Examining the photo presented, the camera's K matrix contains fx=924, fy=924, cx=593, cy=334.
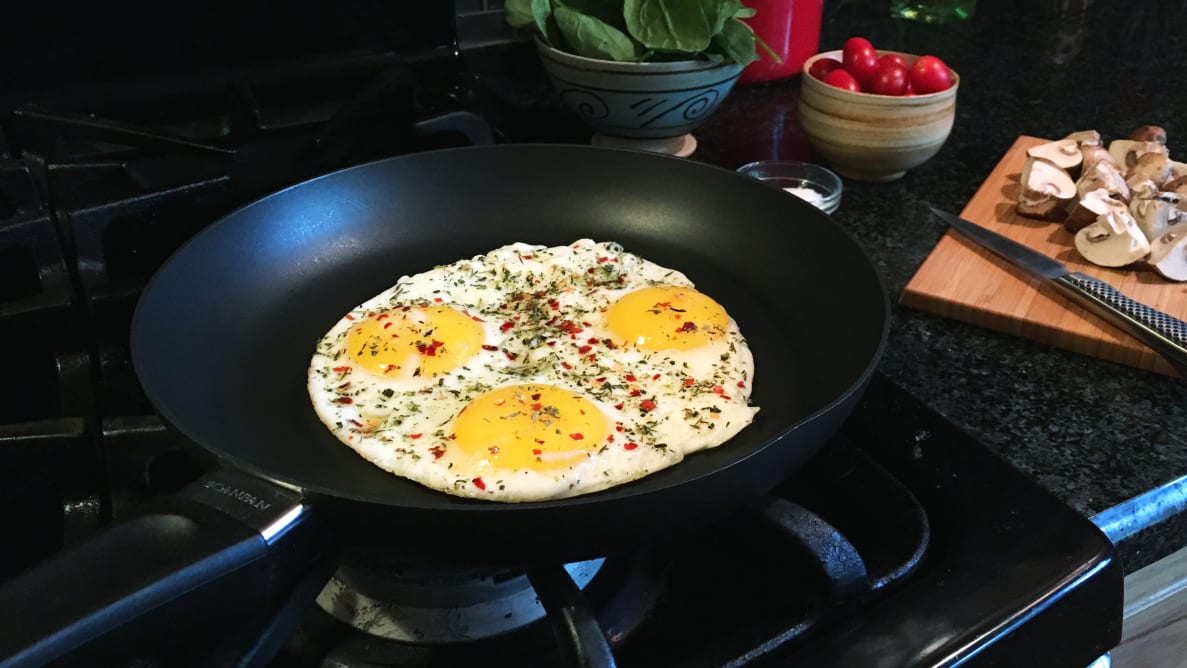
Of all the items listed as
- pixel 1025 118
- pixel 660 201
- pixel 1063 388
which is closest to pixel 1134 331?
pixel 1063 388

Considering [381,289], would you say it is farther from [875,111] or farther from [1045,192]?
[1045,192]

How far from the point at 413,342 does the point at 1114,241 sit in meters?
0.97

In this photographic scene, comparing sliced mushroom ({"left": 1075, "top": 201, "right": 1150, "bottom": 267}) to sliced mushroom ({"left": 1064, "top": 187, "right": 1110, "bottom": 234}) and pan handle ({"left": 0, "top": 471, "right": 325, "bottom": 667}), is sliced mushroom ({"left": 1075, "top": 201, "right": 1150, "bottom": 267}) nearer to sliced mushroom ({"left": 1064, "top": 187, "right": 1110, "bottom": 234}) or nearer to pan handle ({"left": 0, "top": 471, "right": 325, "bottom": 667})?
sliced mushroom ({"left": 1064, "top": 187, "right": 1110, "bottom": 234})

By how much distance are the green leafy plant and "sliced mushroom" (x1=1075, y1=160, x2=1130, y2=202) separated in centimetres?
55

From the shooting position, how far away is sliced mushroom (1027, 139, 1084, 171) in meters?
1.47

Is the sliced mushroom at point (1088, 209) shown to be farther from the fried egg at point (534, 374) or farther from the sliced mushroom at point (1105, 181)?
the fried egg at point (534, 374)

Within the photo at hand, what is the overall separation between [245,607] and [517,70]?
157 cm

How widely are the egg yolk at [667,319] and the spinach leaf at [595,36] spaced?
53 centimetres

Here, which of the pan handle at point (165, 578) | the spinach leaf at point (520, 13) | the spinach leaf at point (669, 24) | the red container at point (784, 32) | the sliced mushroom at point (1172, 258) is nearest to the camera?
the pan handle at point (165, 578)

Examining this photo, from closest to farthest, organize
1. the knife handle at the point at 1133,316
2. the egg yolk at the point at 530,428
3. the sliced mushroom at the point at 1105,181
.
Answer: the egg yolk at the point at 530,428 → the knife handle at the point at 1133,316 → the sliced mushroom at the point at 1105,181

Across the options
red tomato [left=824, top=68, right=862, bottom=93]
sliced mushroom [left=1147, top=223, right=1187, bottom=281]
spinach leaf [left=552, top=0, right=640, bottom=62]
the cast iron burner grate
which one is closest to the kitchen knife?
sliced mushroom [left=1147, top=223, right=1187, bottom=281]


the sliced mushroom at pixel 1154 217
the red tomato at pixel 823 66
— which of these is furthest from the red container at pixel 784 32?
the sliced mushroom at pixel 1154 217

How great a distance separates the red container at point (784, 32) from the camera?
1.82 metres

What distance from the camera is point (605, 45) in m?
1.52
